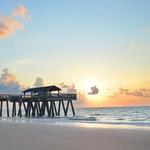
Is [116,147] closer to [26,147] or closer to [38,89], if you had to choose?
[26,147]

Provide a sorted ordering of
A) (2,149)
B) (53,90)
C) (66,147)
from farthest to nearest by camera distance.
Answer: (53,90)
(66,147)
(2,149)

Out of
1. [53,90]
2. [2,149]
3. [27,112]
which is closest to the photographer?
[2,149]

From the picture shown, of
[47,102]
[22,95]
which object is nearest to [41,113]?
[47,102]

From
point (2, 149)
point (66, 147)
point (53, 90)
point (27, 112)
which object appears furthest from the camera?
point (27, 112)

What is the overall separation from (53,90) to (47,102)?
220 centimetres

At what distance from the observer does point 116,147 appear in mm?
12812

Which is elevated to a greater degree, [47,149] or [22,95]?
[22,95]

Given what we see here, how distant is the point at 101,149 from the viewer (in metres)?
12.2

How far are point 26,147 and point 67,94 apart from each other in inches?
1707

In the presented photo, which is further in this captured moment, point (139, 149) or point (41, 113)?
point (41, 113)

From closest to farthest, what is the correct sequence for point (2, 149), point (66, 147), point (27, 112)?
point (2, 149)
point (66, 147)
point (27, 112)

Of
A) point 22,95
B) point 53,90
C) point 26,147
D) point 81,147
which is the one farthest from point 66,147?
point 22,95

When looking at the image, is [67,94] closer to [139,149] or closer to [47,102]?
[47,102]

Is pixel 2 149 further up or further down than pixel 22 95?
further down
